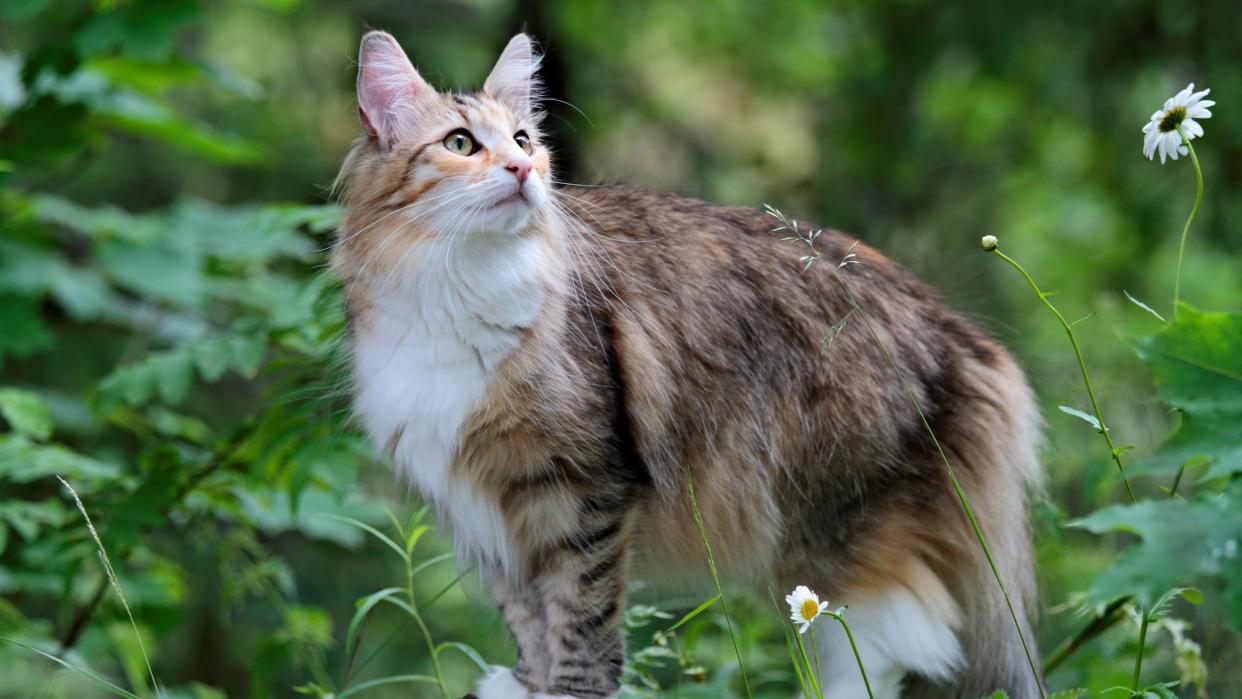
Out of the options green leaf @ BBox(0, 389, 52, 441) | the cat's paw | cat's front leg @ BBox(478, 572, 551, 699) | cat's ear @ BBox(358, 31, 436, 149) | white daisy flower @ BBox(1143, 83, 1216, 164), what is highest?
white daisy flower @ BBox(1143, 83, 1216, 164)

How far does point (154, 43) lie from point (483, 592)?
1.97 meters

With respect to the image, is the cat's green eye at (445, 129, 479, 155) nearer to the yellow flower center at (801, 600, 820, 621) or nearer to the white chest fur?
the white chest fur

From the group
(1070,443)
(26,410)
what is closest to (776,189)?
(1070,443)

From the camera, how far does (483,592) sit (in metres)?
3.37

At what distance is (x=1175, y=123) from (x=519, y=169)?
1.37 m

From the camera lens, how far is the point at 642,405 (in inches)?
118

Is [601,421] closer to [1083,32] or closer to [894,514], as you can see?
[894,514]

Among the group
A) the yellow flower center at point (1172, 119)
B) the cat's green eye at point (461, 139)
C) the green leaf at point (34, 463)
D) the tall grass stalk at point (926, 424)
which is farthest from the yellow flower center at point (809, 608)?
the green leaf at point (34, 463)

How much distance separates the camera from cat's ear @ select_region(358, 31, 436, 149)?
9.48ft

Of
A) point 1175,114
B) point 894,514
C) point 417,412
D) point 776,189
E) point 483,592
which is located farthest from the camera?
point 776,189

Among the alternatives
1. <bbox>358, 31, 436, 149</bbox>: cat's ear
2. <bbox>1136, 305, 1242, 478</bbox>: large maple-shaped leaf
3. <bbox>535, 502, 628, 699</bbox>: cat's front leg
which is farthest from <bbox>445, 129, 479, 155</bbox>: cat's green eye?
<bbox>1136, 305, 1242, 478</bbox>: large maple-shaped leaf

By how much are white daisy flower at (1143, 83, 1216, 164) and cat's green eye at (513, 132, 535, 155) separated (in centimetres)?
144

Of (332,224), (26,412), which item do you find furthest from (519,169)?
(26,412)

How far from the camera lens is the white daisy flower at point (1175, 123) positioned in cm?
217
